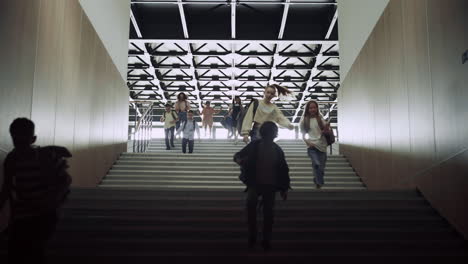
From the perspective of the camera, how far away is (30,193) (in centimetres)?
381

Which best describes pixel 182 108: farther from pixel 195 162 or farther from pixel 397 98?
pixel 397 98

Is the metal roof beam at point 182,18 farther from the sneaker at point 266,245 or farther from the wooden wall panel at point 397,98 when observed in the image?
the sneaker at point 266,245

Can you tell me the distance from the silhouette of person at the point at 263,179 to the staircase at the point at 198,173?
4574mm

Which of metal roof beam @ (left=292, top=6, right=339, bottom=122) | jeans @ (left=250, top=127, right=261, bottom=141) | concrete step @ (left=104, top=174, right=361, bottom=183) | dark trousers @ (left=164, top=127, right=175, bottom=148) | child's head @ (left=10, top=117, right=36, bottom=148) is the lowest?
concrete step @ (left=104, top=174, right=361, bottom=183)

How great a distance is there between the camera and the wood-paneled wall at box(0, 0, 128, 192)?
614 cm

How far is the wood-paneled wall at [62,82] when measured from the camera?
614 cm

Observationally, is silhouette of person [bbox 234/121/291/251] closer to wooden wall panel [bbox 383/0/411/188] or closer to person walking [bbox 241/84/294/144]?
person walking [bbox 241/84/294/144]

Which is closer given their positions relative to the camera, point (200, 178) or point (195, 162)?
point (200, 178)

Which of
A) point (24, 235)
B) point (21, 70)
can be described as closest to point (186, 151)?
point (21, 70)

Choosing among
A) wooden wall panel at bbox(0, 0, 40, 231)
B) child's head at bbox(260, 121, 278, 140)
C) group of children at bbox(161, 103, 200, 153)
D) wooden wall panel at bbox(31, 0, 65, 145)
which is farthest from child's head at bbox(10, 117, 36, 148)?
group of children at bbox(161, 103, 200, 153)

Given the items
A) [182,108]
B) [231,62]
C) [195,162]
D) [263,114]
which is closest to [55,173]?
[263,114]

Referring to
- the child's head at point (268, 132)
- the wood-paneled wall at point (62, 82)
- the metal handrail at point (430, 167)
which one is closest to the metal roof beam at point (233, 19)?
the wood-paneled wall at point (62, 82)

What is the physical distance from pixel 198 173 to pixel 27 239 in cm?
739

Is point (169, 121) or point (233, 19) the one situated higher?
point (233, 19)
